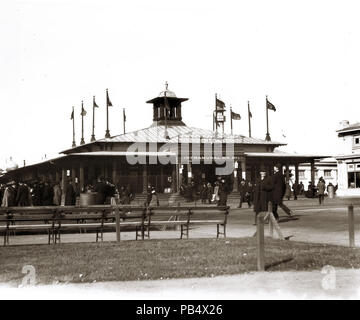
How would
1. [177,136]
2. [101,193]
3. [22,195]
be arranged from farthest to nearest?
[177,136], [22,195], [101,193]

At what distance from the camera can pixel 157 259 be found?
11.0 metres

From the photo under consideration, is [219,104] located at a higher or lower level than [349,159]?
higher

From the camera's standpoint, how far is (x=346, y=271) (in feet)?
31.4

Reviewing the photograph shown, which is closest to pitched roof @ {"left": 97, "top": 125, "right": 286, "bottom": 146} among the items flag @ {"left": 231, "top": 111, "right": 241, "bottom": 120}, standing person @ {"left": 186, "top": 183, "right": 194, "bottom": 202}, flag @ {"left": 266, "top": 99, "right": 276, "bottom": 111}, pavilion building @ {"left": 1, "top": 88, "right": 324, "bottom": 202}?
A: pavilion building @ {"left": 1, "top": 88, "right": 324, "bottom": 202}

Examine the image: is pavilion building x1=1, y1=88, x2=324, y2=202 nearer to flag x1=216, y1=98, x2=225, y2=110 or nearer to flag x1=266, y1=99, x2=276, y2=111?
flag x1=216, y1=98, x2=225, y2=110

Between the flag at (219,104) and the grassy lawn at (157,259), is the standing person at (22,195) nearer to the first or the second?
the grassy lawn at (157,259)

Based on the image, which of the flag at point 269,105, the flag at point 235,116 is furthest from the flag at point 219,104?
the flag at point 269,105

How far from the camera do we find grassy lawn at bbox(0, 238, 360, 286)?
9.47m

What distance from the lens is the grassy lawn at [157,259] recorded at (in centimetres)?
947

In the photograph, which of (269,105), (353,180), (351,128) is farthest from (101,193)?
(351,128)

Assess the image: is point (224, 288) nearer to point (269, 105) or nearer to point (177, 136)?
point (177, 136)
